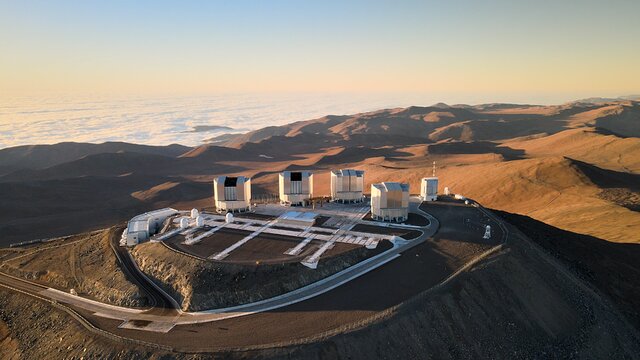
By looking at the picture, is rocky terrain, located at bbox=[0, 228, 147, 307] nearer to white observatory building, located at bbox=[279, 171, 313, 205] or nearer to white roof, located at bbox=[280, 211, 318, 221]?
white roof, located at bbox=[280, 211, 318, 221]

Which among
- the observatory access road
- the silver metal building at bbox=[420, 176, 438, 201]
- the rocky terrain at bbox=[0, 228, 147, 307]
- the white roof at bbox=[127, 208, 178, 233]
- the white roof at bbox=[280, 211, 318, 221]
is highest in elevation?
the silver metal building at bbox=[420, 176, 438, 201]

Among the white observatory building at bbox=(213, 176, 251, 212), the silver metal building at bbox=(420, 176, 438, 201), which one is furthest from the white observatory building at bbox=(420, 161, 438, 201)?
the white observatory building at bbox=(213, 176, 251, 212)

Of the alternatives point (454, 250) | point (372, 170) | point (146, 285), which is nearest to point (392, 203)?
point (454, 250)

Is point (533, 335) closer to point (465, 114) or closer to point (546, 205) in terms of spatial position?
point (546, 205)

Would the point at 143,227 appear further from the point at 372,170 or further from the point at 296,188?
the point at 372,170

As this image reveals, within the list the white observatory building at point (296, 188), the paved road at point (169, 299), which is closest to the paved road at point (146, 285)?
the paved road at point (169, 299)

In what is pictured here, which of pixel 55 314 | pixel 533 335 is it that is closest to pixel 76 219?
pixel 55 314
